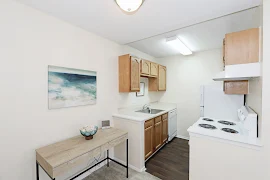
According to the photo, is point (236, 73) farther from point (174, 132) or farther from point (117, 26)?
point (174, 132)

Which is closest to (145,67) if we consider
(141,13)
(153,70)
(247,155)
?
(153,70)

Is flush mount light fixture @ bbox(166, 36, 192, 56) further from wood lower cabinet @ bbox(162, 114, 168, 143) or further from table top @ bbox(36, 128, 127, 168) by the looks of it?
table top @ bbox(36, 128, 127, 168)

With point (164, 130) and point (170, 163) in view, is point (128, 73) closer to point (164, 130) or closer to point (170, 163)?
point (164, 130)

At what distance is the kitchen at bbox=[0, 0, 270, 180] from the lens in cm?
133

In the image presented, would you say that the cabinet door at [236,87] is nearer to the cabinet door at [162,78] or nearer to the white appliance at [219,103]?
the white appliance at [219,103]

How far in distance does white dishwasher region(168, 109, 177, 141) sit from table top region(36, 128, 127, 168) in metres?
1.80

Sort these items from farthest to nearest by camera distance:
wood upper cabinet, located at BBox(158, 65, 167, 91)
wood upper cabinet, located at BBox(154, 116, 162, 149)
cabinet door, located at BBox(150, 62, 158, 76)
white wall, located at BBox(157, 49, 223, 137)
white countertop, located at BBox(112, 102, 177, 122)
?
1. wood upper cabinet, located at BBox(158, 65, 167, 91)
2. white wall, located at BBox(157, 49, 223, 137)
3. cabinet door, located at BBox(150, 62, 158, 76)
4. wood upper cabinet, located at BBox(154, 116, 162, 149)
5. white countertop, located at BBox(112, 102, 177, 122)

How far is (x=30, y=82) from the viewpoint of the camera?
4.84 ft

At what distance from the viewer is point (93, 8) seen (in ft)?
4.91

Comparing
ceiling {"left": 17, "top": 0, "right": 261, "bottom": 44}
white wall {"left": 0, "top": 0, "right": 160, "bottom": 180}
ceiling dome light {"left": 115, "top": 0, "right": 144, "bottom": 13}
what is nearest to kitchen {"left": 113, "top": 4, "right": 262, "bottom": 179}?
ceiling {"left": 17, "top": 0, "right": 261, "bottom": 44}

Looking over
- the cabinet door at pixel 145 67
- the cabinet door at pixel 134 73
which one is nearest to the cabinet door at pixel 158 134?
the cabinet door at pixel 134 73

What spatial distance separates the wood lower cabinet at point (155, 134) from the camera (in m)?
2.42

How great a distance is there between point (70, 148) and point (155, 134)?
1.76 m

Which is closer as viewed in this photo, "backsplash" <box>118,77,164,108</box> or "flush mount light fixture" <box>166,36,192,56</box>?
"flush mount light fixture" <box>166,36,192,56</box>
